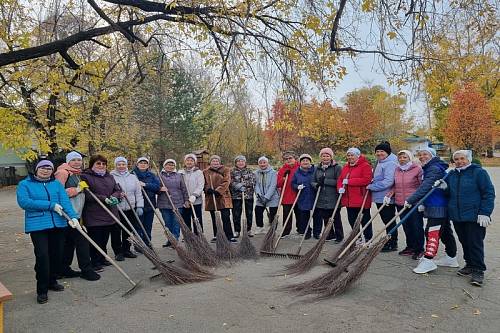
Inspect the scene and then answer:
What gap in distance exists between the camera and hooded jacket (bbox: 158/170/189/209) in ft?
21.4

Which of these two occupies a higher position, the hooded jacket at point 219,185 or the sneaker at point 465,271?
the hooded jacket at point 219,185

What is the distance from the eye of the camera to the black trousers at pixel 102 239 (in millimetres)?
5383

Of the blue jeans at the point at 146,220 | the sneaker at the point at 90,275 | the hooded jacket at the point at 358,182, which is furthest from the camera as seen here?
the blue jeans at the point at 146,220

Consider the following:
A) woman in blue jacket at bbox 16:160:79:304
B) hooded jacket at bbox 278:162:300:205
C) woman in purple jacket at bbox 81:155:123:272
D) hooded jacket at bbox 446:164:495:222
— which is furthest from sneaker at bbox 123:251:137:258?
Answer: hooded jacket at bbox 446:164:495:222

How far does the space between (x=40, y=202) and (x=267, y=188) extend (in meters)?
4.05

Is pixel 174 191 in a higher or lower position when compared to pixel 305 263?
higher

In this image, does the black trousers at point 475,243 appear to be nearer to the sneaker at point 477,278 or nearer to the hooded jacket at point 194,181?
the sneaker at point 477,278

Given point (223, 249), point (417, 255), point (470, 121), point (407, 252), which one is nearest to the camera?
point (417, 255)

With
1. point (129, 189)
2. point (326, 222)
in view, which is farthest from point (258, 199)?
point (129, 189)

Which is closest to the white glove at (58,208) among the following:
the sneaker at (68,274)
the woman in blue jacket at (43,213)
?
the woman in blue jacket at (43,213)

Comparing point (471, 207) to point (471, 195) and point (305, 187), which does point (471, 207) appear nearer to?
point (471, 195)

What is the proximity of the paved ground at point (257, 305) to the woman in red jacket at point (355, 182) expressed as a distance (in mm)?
1191

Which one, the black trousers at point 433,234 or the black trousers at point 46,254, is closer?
the black trousers at point 46,254

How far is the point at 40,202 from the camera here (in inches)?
166
